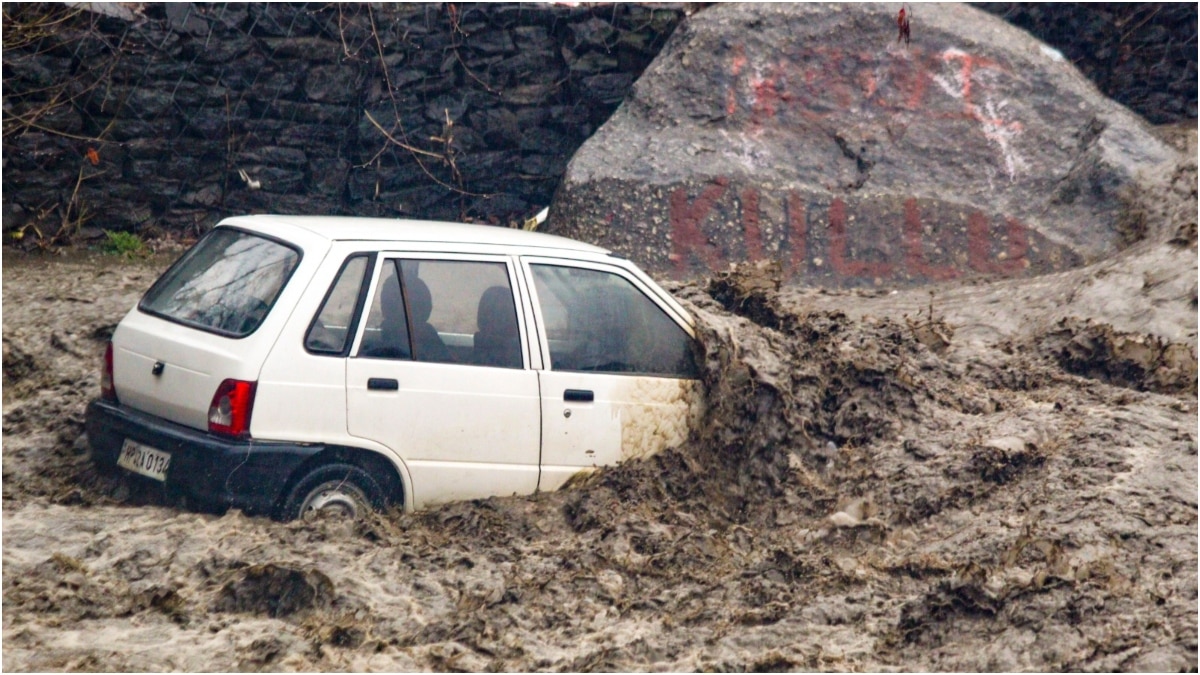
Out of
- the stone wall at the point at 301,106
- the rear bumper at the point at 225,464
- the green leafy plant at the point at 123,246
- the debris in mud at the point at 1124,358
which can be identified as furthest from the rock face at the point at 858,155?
the rear bumper at the point at 225,464

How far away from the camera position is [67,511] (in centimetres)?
512

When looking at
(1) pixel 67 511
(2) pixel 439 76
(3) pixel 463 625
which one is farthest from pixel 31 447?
(2) pixel 439 76

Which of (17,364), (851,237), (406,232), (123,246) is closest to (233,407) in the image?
(406,232)

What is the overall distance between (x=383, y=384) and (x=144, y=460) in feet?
3.39

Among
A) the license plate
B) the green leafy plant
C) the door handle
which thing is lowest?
the license plate

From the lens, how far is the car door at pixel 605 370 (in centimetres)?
557

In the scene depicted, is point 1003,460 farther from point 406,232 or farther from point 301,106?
point 301,106

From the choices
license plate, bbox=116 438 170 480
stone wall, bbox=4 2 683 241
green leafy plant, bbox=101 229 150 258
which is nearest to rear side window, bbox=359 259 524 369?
license plate, bbox=116 438 170 480

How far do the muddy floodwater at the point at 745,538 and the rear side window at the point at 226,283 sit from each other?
0.77m

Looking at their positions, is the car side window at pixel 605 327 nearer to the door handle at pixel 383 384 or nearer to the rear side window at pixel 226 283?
the door handle at pixel 383 384

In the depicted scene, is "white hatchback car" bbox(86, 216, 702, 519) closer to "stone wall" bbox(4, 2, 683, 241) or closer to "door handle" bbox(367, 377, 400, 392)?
"door handle" bbox(367, 377, 400, 392)

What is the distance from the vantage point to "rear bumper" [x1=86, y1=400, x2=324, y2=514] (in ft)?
15.9

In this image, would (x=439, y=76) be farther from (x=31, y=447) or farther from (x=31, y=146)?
(x=31, y=447)

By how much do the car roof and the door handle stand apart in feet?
2.07
